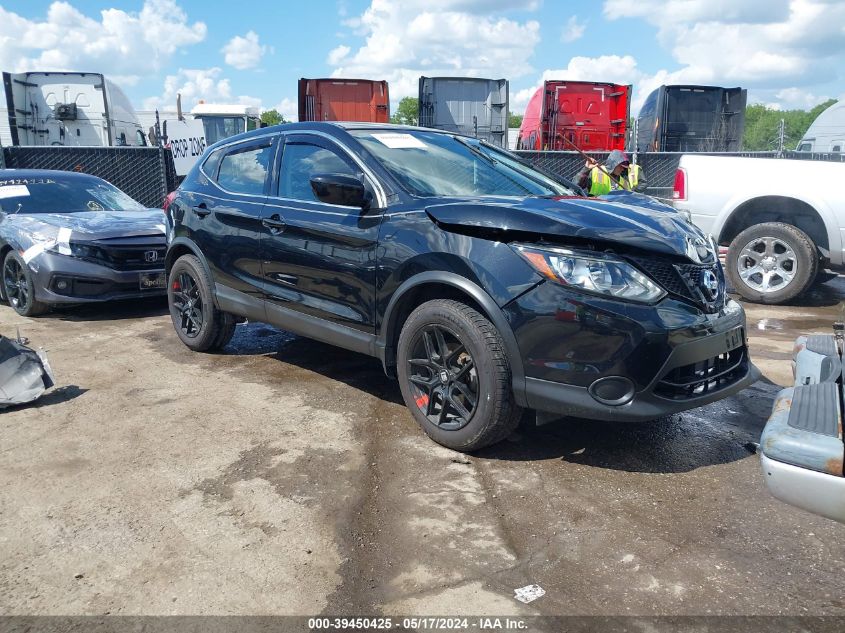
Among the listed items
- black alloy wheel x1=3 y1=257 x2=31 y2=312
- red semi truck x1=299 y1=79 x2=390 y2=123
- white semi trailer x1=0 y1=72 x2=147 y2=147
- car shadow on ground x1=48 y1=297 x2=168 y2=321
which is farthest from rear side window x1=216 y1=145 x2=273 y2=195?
white semi trailer x1=0 y1=72 x2=147 y2=147

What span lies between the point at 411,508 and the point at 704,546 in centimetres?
121

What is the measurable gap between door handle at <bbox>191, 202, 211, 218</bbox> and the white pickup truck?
509 centimetres

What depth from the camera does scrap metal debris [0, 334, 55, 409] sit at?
431 cm

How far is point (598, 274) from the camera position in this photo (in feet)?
10.4

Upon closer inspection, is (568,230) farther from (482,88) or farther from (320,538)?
(482,88)

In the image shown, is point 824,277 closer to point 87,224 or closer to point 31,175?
point 87,224

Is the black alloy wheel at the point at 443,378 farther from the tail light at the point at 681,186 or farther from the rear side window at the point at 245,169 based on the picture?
the tail light at the point at 681,186

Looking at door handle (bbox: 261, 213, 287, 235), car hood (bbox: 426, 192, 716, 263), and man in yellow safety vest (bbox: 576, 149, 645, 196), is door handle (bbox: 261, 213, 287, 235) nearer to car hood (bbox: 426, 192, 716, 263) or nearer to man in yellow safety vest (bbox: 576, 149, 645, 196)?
car hood (bbox: 426, 192, 716, 263)

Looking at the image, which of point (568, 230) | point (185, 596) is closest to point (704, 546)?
point (568, 230)

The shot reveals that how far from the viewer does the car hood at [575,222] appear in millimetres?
3242

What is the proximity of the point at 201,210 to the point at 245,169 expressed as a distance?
Answer: 517 mm

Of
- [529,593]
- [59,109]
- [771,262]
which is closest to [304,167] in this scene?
[529,593]

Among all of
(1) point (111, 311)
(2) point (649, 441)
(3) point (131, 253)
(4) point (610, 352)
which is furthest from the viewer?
(1) point (111, 311)

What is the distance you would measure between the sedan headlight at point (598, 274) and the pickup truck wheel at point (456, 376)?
0.42 m
